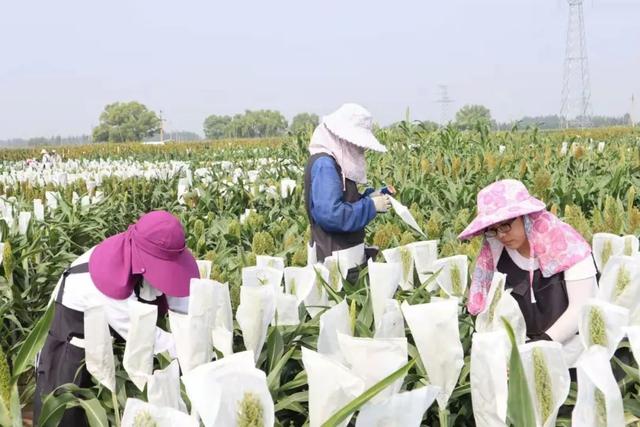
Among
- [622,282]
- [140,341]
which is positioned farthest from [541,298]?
[140,341]

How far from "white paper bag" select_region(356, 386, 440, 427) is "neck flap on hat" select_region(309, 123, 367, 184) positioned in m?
2.42

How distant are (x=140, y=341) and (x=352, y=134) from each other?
205cm

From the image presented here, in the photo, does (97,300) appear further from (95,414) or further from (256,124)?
(256,124)

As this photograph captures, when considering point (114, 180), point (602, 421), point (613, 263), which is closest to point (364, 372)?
point (602, 421)

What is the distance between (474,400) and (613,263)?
0.59 m

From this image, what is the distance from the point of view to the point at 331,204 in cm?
328

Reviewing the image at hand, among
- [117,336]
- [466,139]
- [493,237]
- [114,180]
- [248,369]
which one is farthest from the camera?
[466,139]

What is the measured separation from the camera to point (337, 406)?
103 cm

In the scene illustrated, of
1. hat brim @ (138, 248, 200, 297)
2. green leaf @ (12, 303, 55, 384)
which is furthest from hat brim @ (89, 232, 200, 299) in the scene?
green leaf @ (12, 303, 55, 384)

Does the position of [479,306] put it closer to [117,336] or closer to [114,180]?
[117,336]

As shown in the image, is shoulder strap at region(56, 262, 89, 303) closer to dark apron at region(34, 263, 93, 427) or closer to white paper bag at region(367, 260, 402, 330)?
dark apron at region(34, 263, 93, 427)

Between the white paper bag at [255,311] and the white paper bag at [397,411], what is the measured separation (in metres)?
0.54

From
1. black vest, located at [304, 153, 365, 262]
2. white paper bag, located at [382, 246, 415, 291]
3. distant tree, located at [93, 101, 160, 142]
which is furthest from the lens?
distant tree, located at [93, 101, 160, 142]

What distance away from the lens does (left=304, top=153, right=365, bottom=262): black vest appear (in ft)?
11.2
